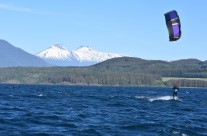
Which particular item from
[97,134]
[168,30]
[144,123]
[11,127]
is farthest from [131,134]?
[168,30]

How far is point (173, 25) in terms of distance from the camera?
45.0 m

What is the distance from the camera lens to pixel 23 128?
37469 mm

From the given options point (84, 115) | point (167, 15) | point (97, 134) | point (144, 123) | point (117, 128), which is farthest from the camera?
point (84, 115)

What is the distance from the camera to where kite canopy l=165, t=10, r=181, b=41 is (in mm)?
44353

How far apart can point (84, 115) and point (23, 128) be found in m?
12.5

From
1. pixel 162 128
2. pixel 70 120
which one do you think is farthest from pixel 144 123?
pixel 70 120

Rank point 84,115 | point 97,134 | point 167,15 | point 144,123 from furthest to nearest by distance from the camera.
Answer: point 84,115
point 167,15
point 144,123
point 97,134

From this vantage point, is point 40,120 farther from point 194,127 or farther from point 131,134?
point 194,127

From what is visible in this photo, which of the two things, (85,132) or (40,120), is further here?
(40,120)

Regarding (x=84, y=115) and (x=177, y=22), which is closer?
(x=177, y=22)

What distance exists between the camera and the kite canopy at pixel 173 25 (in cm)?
4435

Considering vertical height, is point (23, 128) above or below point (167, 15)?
below

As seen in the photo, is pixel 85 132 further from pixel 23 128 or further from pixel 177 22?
pixel 177 22

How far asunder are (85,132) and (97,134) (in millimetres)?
1135
